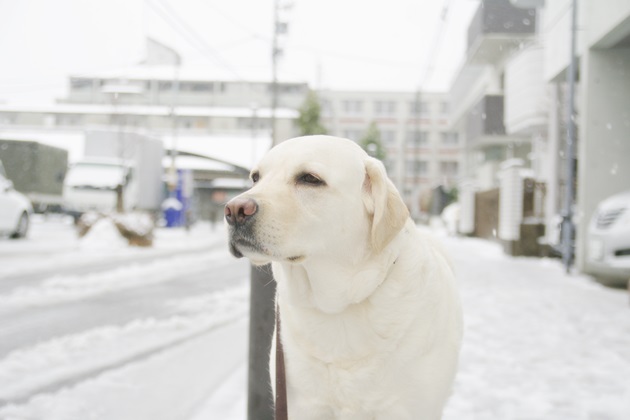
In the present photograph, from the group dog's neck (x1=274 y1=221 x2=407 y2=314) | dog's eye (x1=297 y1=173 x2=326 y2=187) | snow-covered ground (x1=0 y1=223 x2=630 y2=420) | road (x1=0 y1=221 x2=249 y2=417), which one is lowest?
road (x1=0 y1=221 x2=249 y2=417)

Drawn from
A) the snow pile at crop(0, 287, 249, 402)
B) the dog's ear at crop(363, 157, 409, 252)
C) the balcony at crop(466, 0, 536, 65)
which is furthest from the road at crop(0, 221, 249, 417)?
the balcony at crop(466, 0, 536, 65)

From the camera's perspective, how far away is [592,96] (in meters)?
9.12

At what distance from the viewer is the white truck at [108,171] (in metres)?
21.6

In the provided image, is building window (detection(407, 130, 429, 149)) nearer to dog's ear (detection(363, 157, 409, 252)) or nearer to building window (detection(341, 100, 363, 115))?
building window (detection(341, 100, 363, 115))

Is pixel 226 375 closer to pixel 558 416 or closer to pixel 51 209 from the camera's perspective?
pixel 558 416

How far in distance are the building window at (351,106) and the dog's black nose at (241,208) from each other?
158 feet

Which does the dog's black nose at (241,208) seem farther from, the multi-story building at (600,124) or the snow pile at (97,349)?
the multi-story building at (600,124)

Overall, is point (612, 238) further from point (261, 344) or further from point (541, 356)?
point (261, 344)

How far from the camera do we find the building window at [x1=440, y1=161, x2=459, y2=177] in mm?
49000

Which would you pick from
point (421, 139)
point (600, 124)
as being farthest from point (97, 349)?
point (421, 139)

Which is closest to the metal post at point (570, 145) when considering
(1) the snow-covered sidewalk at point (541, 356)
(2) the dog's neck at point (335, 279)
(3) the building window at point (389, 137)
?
(1) the snow-covered sidewalk at point (541, 356)

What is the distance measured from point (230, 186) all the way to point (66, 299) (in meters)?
31.8

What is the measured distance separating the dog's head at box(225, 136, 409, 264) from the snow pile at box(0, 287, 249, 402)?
2145 mm

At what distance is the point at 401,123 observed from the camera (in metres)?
50.2
